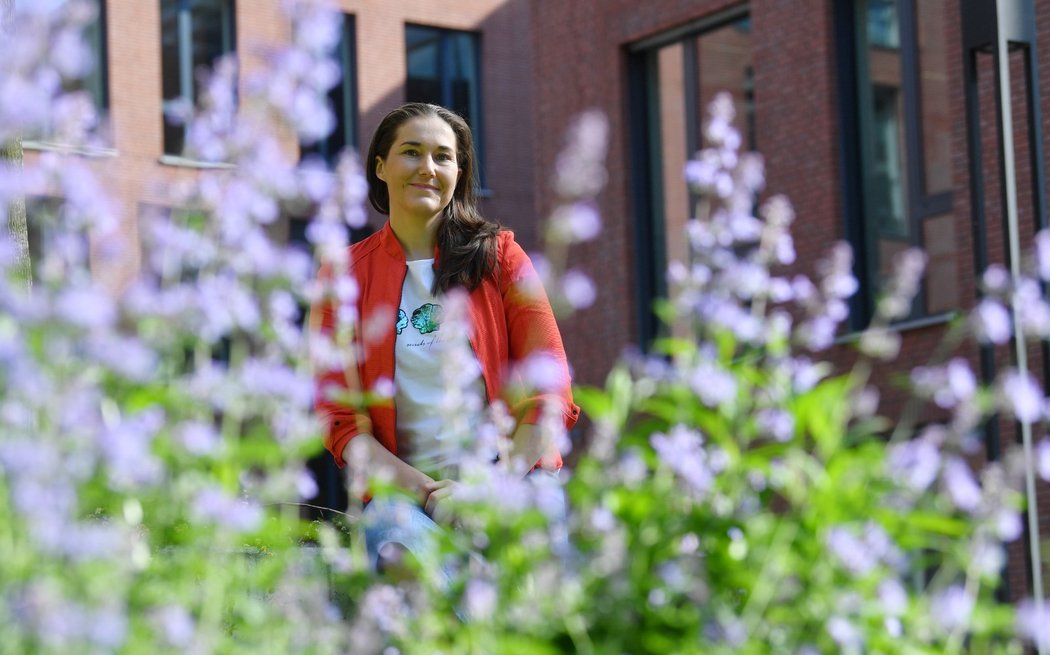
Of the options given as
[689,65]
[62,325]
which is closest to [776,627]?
[62,325]

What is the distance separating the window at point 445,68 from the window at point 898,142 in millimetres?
9316

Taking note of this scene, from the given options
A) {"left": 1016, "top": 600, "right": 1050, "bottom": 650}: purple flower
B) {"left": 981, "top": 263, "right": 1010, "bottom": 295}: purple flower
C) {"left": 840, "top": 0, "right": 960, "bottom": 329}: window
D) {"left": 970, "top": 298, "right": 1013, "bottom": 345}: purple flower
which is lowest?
{"left": 1016, "top": 600, "right": 1050, "bottom": 650}: purple flower

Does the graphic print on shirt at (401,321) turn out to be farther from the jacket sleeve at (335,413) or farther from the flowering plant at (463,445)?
the flowering plant at (463,445)

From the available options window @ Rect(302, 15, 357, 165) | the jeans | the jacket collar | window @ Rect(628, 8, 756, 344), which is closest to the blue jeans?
the jeans

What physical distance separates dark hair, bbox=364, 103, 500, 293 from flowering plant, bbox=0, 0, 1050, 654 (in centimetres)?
142

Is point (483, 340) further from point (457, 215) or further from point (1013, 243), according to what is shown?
point (1013, 243)

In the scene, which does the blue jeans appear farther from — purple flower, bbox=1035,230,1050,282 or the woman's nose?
purple flower, bbox=1035,230,1050,282

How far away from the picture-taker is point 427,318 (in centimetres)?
445

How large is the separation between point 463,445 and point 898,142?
14.1m

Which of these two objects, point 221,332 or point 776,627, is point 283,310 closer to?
point 221,332

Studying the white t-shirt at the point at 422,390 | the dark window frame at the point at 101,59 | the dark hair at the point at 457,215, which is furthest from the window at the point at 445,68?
the white t-shirt at the point at 422,390

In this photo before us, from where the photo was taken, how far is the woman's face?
4609 mm

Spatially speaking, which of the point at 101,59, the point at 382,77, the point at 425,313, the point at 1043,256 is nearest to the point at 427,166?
the point at 425,313

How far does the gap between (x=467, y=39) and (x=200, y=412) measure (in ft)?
77.0
